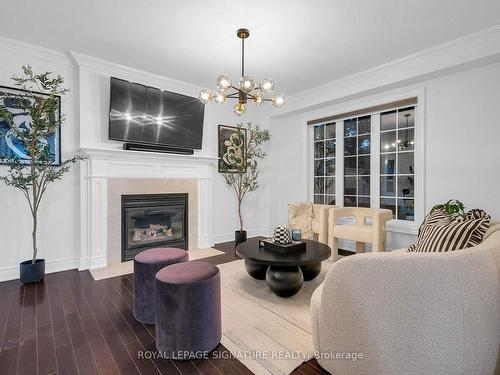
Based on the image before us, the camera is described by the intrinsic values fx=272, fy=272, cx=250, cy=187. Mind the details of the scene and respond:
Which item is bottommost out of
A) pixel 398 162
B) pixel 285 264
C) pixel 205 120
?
pixel 285 264

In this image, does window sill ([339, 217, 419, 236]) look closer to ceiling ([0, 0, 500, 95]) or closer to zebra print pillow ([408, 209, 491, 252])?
zebra print pillow ([408, 209, 491, 252])

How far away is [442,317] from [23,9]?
13.4ft

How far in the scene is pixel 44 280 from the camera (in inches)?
127

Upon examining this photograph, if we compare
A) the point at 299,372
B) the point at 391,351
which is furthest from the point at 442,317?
the point at 299,372

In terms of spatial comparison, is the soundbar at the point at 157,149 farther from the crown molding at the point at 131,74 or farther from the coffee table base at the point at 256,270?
the coffee table base at the point at 256,270

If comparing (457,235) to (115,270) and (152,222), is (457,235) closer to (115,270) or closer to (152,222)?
(115,270)

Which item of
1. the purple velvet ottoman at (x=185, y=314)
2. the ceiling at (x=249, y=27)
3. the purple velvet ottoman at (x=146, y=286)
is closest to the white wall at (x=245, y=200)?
the ceiling at (x=249, y=27)

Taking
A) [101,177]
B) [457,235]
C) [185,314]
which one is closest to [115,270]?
[101,177]

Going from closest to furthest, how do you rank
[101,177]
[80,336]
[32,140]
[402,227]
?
[80,336]
[32,140]
[101,177]
[402,227]

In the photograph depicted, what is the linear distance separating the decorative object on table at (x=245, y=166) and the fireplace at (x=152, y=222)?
1.04m

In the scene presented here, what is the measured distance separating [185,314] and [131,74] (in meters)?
3.61

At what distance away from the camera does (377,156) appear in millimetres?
4352

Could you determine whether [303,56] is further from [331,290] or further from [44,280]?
[44,280]

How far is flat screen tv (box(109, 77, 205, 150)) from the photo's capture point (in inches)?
148
